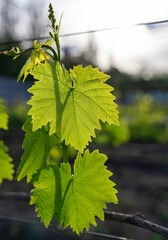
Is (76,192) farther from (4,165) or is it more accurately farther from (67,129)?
(4,165)

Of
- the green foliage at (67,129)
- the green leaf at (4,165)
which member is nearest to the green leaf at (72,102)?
the green foliage at (67,129)

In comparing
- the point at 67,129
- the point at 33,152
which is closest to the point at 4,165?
the point at 33,152

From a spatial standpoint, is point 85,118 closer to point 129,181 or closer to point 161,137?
point 129,181

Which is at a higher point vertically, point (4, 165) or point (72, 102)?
point (72, 102)

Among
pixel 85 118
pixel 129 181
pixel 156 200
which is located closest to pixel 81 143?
pixel 85 118

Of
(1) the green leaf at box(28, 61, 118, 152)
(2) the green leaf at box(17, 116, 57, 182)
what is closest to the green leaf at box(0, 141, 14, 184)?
(2) the green leaf at box(17, 116, 57, 182)
